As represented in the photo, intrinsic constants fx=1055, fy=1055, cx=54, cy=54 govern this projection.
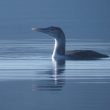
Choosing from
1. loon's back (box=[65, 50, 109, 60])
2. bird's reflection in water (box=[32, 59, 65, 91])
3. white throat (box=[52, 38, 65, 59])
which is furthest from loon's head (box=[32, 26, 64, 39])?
bird's reflection in water (box=[32, 59, 65, 91])

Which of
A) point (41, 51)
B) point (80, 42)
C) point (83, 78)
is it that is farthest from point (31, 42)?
point (83, 78)

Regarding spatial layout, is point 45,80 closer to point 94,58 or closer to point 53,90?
point 53,90

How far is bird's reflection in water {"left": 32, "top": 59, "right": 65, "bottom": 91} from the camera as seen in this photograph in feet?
56.6

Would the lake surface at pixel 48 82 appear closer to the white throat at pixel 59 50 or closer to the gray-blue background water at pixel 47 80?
the gray-blue background water at pixel 47 80

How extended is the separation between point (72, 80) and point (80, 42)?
32.4 ft

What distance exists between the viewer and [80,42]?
2822 centimetres

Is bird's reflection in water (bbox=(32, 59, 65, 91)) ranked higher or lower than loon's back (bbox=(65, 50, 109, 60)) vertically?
higher

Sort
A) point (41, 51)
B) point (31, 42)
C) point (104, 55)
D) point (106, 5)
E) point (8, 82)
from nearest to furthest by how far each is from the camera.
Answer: point (8, 82), point (104, 55), point (41, 51), point (31, 42), point (106, 5)

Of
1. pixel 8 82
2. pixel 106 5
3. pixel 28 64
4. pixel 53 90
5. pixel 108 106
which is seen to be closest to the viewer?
pixel 108 106

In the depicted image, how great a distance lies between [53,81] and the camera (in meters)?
18.1

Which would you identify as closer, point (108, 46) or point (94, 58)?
point (94, 58)

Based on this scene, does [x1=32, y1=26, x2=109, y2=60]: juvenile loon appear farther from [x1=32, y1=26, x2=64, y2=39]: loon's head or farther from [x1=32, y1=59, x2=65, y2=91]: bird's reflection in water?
[x1=32, y1=59, x2=65, y2=91]: bird's reflection in water

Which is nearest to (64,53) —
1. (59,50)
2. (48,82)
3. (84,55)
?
(59,50)

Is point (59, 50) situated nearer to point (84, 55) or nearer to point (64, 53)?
point (64, 53)
